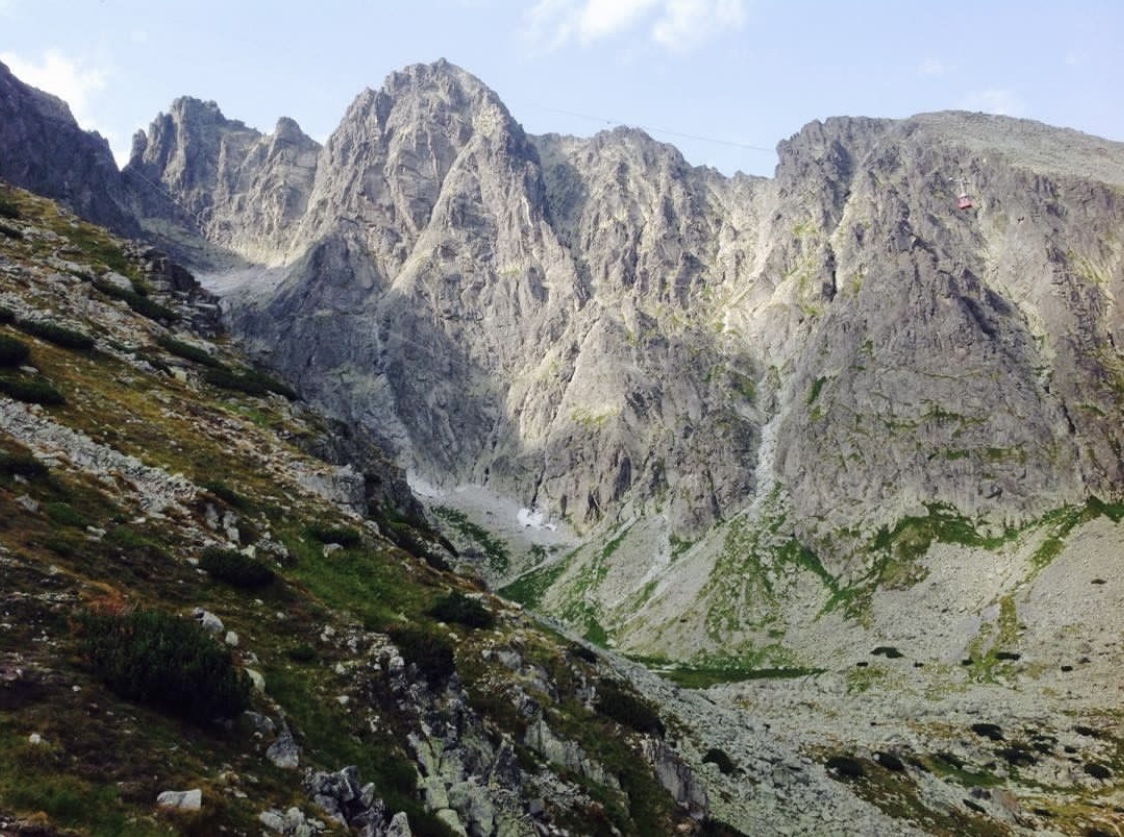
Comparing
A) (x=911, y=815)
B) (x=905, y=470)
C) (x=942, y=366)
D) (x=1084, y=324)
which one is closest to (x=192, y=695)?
(x=911, y=815)

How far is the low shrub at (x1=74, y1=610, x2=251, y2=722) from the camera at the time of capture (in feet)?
49.0

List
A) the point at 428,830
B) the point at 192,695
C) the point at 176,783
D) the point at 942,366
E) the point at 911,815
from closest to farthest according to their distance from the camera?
the point at 176,783 → the point at 192,695 → the point at 428,830 → the point at 911,815 → the point at 942,366

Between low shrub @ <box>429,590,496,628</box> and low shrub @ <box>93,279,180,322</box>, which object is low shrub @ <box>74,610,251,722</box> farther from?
low shrub @ <box>93,279,180,322</box>

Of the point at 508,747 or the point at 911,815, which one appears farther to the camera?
the point at 911,815

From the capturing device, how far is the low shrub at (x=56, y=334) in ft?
128

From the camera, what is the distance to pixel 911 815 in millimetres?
37531

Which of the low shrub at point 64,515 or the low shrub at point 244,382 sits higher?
the low shrub at point 244,382

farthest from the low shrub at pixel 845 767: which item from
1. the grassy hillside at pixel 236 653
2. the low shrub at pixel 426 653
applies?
the low shrub at pixel 426 653

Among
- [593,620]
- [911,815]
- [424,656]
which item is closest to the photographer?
[424,656]

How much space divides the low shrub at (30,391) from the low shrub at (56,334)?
407 inches

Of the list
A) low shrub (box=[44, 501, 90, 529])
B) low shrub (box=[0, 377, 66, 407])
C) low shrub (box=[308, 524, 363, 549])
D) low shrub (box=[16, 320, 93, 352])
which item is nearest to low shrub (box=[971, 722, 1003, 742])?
low shrub (box=[308, 524, 363, 549])

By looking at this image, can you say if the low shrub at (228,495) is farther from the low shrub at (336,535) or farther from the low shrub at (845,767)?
the low shrub at (845,767)

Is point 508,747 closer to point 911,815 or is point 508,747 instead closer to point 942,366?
point 911,815

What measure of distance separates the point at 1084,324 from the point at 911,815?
183423 mm
